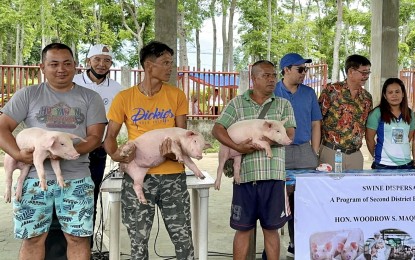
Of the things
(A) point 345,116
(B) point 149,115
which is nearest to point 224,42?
(A) point 345,116

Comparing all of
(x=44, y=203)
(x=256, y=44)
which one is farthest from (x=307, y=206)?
(x=256, y=44)

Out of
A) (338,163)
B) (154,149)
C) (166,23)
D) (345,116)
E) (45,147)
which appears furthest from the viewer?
(166,23)

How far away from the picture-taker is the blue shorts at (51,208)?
131 inches

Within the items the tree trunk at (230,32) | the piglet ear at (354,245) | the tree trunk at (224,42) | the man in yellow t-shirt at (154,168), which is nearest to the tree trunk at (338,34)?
the tree trunk at (230,32)

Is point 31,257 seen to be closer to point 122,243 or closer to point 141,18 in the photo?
point 122,243

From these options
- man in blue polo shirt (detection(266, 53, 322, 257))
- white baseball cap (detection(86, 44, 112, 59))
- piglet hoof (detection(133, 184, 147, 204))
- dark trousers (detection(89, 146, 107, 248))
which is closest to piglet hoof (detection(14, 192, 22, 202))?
piglet hoof (detection(133, 184, 147, 204))

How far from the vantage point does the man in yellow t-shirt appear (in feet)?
11.3

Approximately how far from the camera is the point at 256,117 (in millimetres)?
3832

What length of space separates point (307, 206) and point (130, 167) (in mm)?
1464

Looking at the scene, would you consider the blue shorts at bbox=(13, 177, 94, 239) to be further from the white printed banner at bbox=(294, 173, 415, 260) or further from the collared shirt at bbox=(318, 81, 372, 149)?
the collared shirt at bbox=(318, 81, 372, 149)

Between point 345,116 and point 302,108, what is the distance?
1.43 feet

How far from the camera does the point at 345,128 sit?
4.48 metres

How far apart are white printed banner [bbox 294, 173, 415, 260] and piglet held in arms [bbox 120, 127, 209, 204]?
0.98 metres

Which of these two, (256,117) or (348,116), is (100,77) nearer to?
(256,117)
